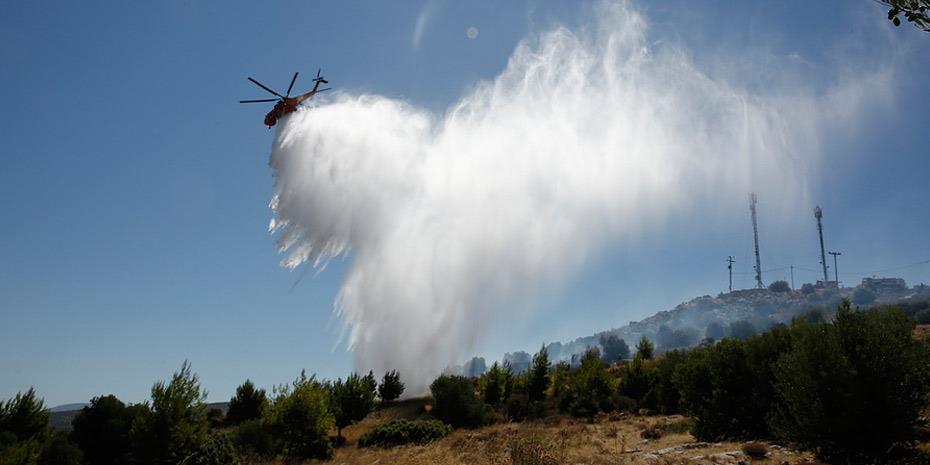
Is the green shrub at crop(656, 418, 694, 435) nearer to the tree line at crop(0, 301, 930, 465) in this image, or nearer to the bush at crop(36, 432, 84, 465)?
the tree line at crop(0, 301, 930, 465)

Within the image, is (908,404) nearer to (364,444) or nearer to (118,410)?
(364,444)

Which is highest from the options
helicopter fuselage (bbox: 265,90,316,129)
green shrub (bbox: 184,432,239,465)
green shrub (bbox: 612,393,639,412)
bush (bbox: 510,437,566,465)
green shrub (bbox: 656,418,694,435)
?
helicopter fuselage (bbox: 265,90,316,129)

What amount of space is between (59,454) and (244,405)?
21997mm

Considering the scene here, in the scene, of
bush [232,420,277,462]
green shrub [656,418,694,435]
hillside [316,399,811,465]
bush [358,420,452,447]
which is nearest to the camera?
hillside [316,399,811,465]

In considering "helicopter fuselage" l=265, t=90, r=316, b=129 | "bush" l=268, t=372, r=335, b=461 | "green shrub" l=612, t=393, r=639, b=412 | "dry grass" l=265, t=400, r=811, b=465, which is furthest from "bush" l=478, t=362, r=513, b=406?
"helicopter fuselage" l=265, t=90, r=316, b=129

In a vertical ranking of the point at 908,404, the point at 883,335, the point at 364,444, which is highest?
the point at 883,335

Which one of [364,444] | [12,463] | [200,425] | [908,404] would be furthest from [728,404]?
[12,463]

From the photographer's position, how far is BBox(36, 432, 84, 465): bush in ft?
81.5

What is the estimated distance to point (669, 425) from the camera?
1479 inches

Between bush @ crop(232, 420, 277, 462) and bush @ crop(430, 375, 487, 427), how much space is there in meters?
18.1

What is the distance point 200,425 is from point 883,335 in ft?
99.9

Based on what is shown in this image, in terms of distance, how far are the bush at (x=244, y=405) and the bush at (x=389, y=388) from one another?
21.2 m

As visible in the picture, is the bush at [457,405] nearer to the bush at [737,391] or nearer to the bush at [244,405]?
the bush at [244,405]

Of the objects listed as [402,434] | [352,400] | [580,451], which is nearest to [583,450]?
[580,451]
